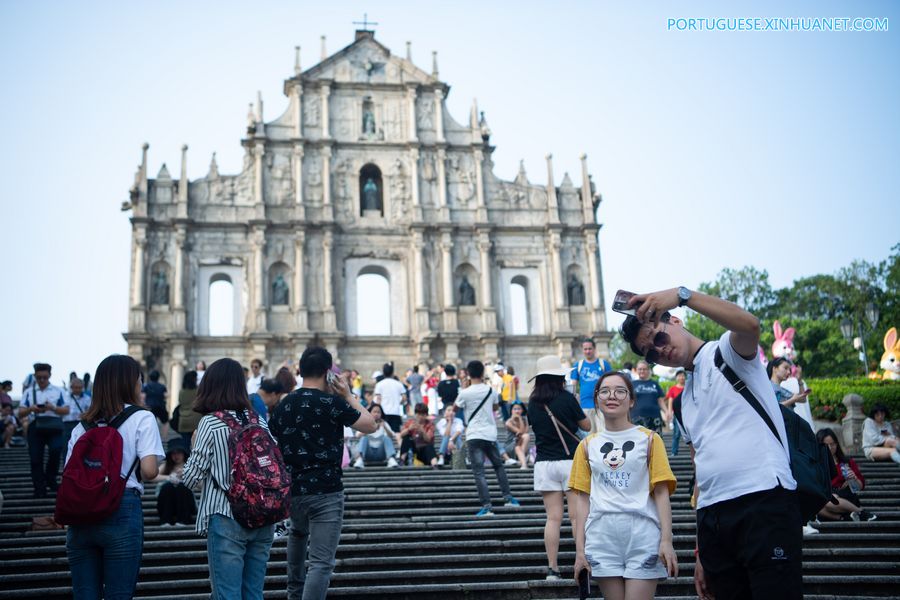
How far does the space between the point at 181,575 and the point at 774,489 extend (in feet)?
18.4

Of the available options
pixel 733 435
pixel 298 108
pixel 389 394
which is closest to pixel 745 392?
pixel 733 435

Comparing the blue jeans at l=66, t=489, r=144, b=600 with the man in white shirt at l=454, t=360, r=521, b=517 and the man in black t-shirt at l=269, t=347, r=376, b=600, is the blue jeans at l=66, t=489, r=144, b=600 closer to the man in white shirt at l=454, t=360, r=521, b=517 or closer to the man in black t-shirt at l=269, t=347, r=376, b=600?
the man in black t-shirt at l=269, t=347, r=376, b=600

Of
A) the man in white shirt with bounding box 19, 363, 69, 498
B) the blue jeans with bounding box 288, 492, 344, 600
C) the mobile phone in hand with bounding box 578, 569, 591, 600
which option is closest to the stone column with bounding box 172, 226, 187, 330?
the man in white shirt with bounding box 19, 363, 69, 498

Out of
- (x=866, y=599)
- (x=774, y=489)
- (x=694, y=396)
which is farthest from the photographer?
(x=866, y=599)

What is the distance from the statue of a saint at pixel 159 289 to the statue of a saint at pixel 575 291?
13745 millimetres

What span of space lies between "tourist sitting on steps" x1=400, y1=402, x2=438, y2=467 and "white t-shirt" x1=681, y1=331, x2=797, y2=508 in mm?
10097

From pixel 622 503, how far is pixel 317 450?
82.2 inches

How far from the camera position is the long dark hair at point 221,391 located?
16.1 feet

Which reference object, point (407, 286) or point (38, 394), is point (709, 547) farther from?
point (407, 286)

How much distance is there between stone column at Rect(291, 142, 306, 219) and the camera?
2958 centimetres

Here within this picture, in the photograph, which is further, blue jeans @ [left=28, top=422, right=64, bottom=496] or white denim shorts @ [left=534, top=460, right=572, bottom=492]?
blue jeans @ [left=28, top=422, right=64, bottom=496]

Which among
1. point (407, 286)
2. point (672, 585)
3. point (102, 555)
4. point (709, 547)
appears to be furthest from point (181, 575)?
point (407, 286)

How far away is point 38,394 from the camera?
10859 millimetres

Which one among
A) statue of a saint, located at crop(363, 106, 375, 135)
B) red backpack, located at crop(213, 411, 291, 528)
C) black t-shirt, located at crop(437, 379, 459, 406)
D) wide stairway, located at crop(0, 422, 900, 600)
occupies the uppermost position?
statue of a saint, located at crop(363, 106, 375, 135)
